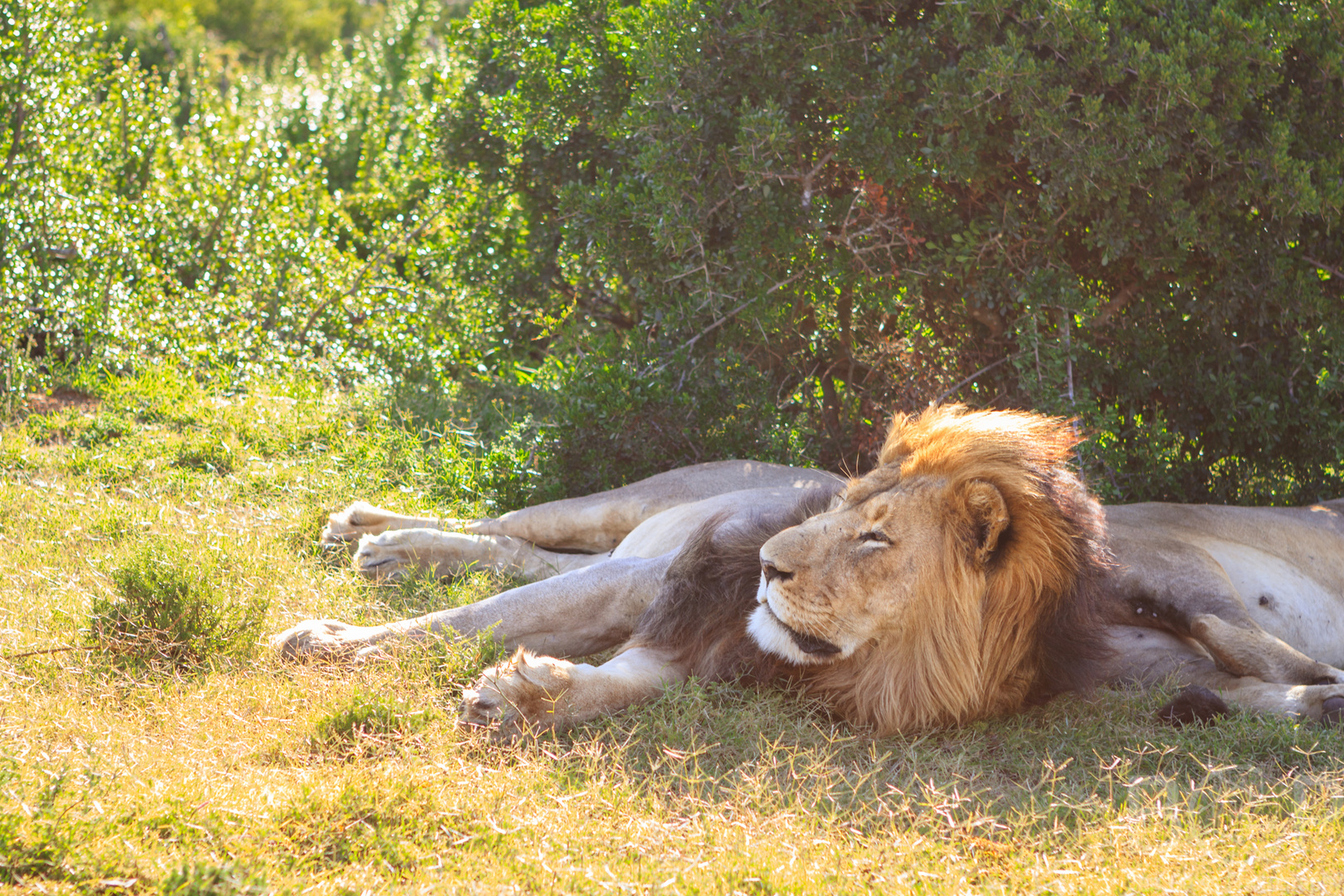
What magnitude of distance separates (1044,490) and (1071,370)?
2.06 meters

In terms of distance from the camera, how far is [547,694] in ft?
9.07

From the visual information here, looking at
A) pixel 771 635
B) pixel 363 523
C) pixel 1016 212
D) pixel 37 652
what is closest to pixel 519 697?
pixel 771 635

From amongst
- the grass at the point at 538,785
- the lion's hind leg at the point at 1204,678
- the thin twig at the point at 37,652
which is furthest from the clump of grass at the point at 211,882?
the lion's hind leg at the point at 1204,678

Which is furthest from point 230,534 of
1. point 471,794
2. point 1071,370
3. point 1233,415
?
point 1233,415

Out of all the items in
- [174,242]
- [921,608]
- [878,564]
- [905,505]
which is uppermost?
[174,242]

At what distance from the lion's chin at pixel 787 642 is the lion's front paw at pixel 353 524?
6.93 ft

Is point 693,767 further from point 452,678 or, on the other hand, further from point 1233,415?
point 1233,415

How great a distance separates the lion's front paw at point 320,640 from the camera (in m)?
3.04

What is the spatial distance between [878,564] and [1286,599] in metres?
2.02

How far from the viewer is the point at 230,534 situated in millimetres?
4367

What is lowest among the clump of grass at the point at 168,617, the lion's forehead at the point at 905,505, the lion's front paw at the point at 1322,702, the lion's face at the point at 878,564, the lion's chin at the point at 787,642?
the clump of grass at the point at 168,617

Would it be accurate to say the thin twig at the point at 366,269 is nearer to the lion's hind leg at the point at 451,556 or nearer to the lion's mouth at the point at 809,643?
the lion's hind leg at the point at 451,556

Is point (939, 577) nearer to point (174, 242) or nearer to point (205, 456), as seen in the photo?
point (205, 456)

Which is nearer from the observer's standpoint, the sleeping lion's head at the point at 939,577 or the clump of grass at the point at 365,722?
the clump of grass at the point at 365,722
